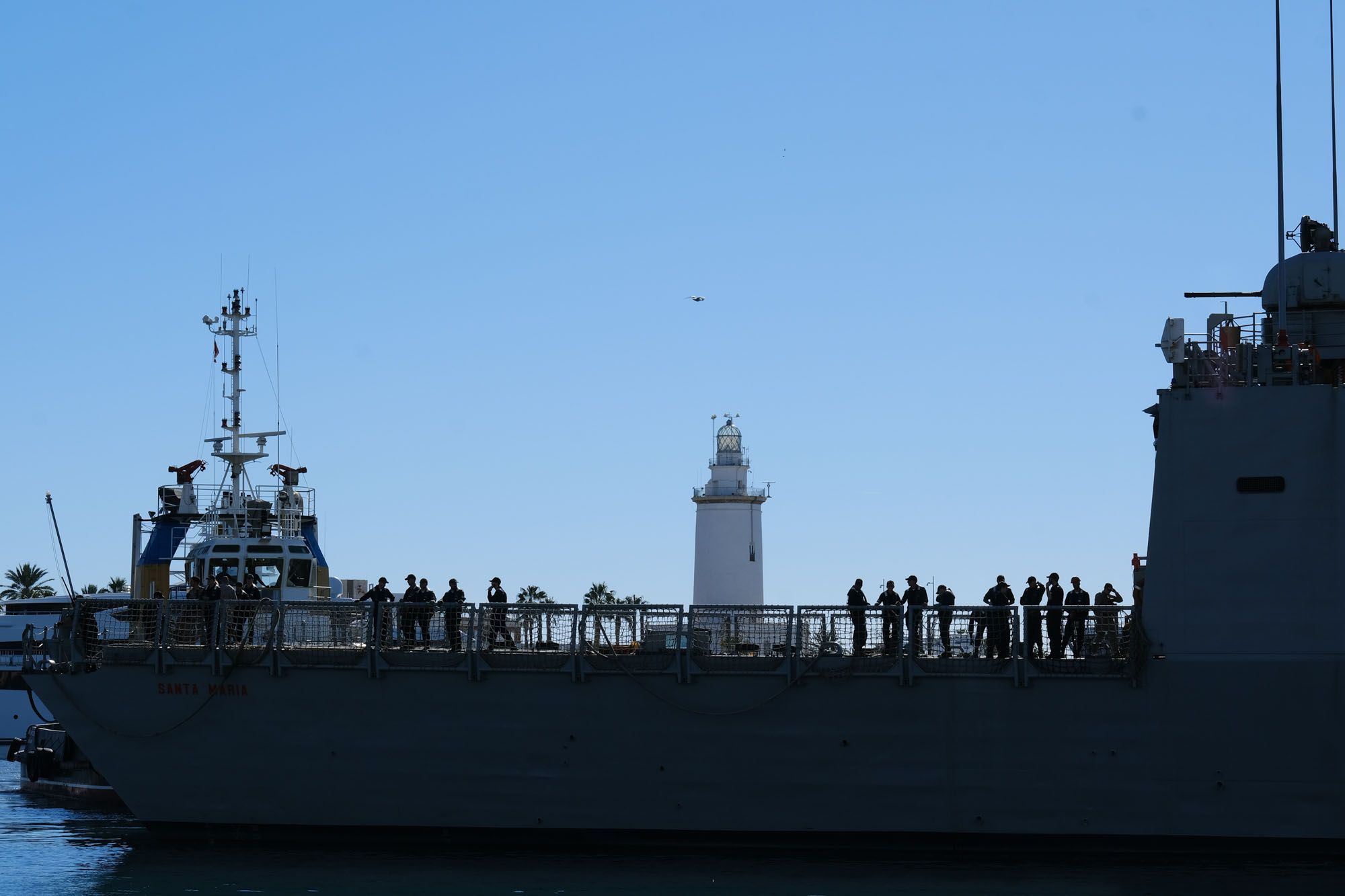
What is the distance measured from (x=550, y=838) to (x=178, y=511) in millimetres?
25343

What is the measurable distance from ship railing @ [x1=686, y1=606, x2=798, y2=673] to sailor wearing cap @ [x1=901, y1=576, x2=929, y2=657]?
1.81 meters

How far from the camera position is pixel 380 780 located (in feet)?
76.8

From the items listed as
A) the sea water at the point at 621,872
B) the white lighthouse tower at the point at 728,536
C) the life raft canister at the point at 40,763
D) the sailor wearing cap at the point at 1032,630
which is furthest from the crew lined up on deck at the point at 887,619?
the white lighthouse tower at the point at 728,536

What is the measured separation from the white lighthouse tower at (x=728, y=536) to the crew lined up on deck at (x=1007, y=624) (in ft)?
119

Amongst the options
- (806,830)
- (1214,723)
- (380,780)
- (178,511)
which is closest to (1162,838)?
(1214,723)

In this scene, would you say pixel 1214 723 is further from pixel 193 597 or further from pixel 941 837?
pixel 193 597

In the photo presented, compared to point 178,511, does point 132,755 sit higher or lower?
lower

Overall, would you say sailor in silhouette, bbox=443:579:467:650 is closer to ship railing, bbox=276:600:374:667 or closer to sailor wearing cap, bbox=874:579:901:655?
ship railing, bbox=276:600:374:667

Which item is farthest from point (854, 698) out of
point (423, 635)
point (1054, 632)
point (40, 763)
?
point (40, 763)

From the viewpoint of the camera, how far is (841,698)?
22.3 m

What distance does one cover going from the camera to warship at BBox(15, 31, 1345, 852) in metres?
21.3

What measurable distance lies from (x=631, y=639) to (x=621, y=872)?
3620 mm

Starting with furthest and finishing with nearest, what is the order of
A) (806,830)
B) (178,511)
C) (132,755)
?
(178,511)
(132,755)
(806,830)

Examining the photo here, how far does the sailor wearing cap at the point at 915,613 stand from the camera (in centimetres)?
2217
